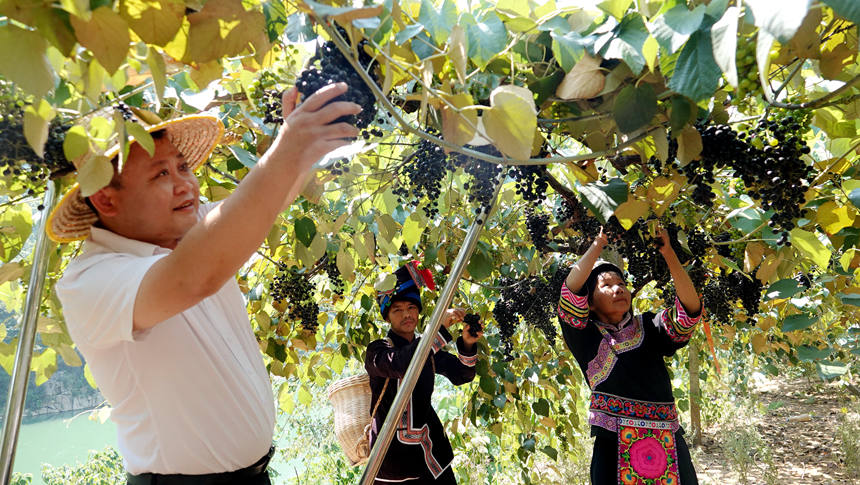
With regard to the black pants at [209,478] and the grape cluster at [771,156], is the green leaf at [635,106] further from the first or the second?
the black pants at [209,478]

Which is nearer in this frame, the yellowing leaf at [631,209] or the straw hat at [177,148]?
the straw hat at [177,148]

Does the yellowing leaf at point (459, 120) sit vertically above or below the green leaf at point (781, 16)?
above

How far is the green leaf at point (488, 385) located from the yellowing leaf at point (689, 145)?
187 centimetres

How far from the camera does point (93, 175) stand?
636 millimetres

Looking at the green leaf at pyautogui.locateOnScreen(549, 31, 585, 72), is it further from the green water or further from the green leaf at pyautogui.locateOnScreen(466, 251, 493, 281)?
the green water

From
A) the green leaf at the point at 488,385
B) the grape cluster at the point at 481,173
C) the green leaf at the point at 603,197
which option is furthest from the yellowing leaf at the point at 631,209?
the green leaf at the point at 488,385

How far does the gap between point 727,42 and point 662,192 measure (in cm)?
82

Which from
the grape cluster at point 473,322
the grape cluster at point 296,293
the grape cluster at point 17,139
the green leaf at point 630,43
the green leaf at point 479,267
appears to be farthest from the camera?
the grape cluster at point 473,322

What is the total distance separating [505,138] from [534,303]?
1889mm

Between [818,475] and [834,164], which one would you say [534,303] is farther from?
[818,475]

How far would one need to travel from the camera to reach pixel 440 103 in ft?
2.71

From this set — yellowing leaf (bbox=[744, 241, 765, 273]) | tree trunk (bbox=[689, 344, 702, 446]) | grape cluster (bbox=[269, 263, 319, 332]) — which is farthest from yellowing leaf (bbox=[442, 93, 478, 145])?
tree trunk (bbox=[689, 344, 702, 446])

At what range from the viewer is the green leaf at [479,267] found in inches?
74.5

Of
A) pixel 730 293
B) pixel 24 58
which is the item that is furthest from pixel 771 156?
pixel 730 293
